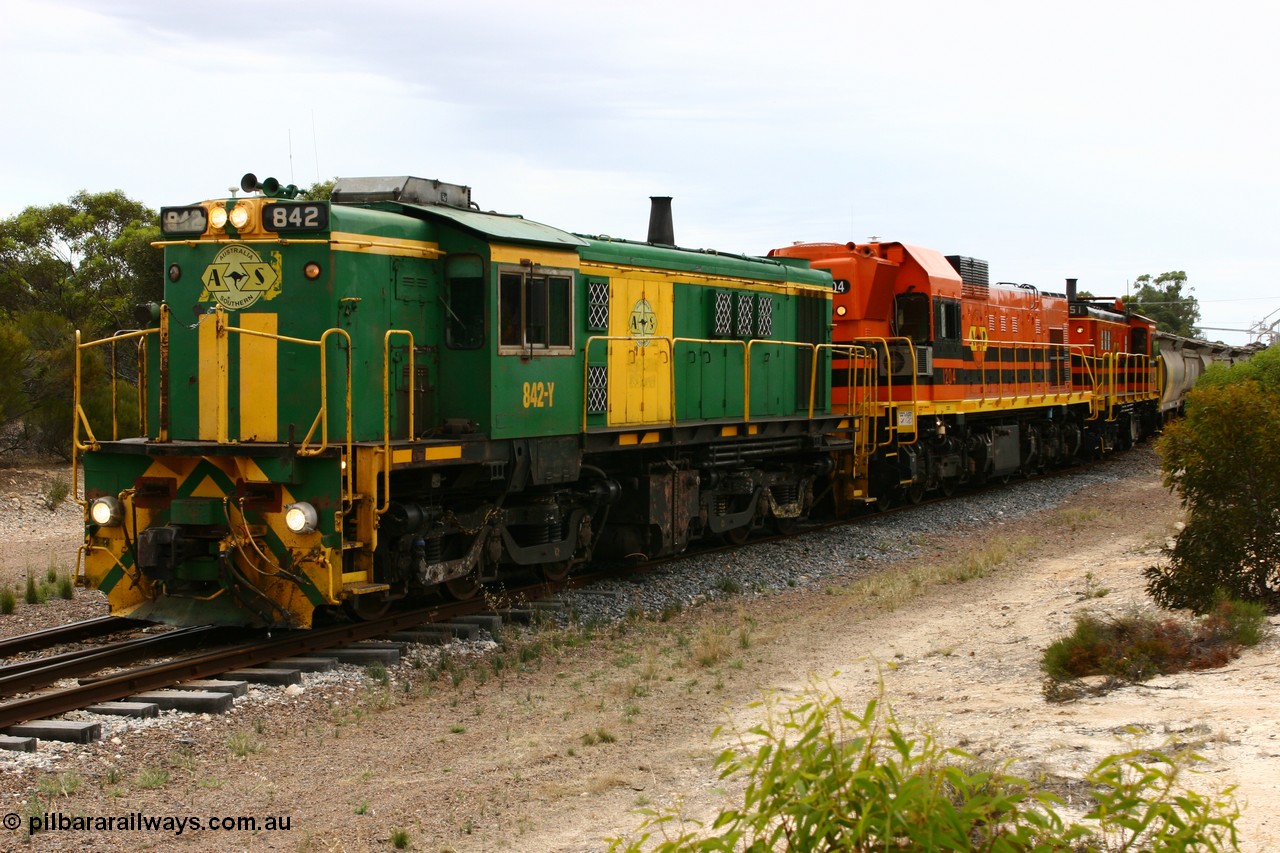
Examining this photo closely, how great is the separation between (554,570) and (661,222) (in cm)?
480

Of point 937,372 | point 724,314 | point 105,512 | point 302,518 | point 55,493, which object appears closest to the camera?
point 302,518

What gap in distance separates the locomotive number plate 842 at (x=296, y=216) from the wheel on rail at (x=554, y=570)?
432 cm

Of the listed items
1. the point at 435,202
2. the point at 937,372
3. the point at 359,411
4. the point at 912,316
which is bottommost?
the point at 359,411

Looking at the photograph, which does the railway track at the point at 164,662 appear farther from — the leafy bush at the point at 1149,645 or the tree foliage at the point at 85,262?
the tree foliage at the point at 85,262

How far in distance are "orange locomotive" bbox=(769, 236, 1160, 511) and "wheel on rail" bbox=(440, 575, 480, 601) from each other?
24.6ft

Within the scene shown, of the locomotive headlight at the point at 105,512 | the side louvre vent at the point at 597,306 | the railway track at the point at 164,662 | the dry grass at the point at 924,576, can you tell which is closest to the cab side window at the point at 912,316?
the dry grass at the point at 924,576

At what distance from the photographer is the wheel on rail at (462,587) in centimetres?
1102

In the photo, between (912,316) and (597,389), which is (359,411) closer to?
(597,389)

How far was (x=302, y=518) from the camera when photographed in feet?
29.4

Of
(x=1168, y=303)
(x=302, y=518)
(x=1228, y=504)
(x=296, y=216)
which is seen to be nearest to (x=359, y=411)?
(x=302, y=518)

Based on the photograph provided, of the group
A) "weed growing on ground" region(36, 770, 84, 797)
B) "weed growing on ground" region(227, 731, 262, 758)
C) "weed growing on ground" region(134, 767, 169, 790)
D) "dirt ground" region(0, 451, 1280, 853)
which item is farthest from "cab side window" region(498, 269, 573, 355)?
"weed growing on ground" region(36, 770, 84, 797)

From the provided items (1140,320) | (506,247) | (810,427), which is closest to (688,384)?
(810,427)

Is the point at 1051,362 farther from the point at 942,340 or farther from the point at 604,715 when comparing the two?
the point at 604,715

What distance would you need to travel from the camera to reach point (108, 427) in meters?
22.3
